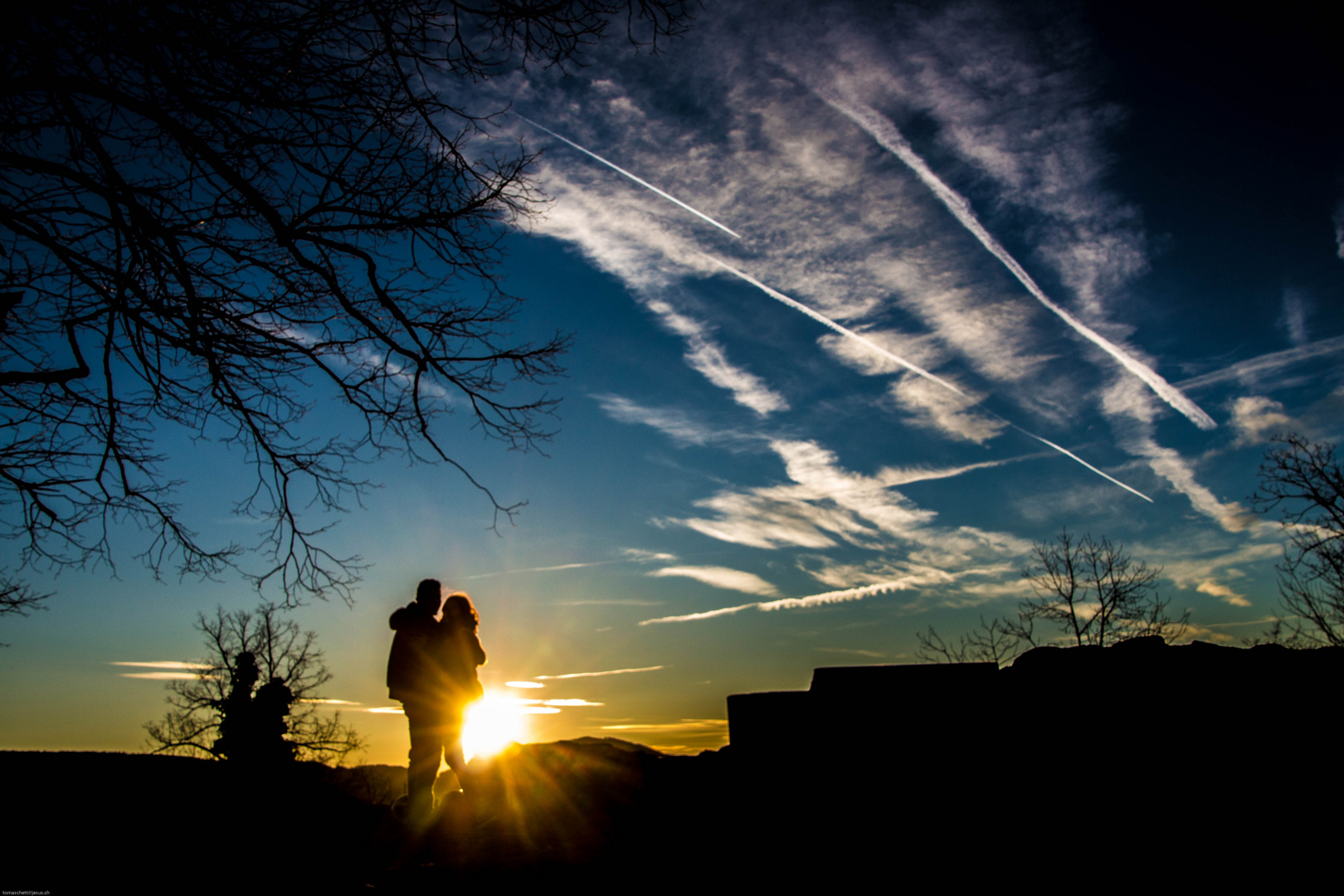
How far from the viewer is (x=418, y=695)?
561 cm

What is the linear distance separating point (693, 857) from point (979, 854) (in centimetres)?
162

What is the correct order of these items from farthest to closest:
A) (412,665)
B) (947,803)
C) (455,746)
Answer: (455,746) < (412,665) < (947,803)

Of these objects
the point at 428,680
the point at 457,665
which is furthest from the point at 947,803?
the point at 428,680

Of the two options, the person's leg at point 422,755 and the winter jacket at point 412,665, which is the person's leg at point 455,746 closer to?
the person's leg at point 422,755

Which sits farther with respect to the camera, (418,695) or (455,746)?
(455,746)

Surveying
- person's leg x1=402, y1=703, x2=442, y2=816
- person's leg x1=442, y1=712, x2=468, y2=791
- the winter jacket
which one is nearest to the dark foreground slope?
person's leg x1=402, y1=703, x2=442, y2=816

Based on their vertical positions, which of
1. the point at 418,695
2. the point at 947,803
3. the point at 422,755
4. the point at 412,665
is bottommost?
the point at 422,755

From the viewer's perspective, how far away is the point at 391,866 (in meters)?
3.94

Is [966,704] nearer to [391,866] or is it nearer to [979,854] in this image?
[979,854]

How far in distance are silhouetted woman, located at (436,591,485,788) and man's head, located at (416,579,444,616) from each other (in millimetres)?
133

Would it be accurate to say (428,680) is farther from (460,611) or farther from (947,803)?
(947,803)

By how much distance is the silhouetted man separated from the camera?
5.56 metres

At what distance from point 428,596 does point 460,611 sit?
31 cm

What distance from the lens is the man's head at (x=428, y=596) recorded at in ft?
18.9
